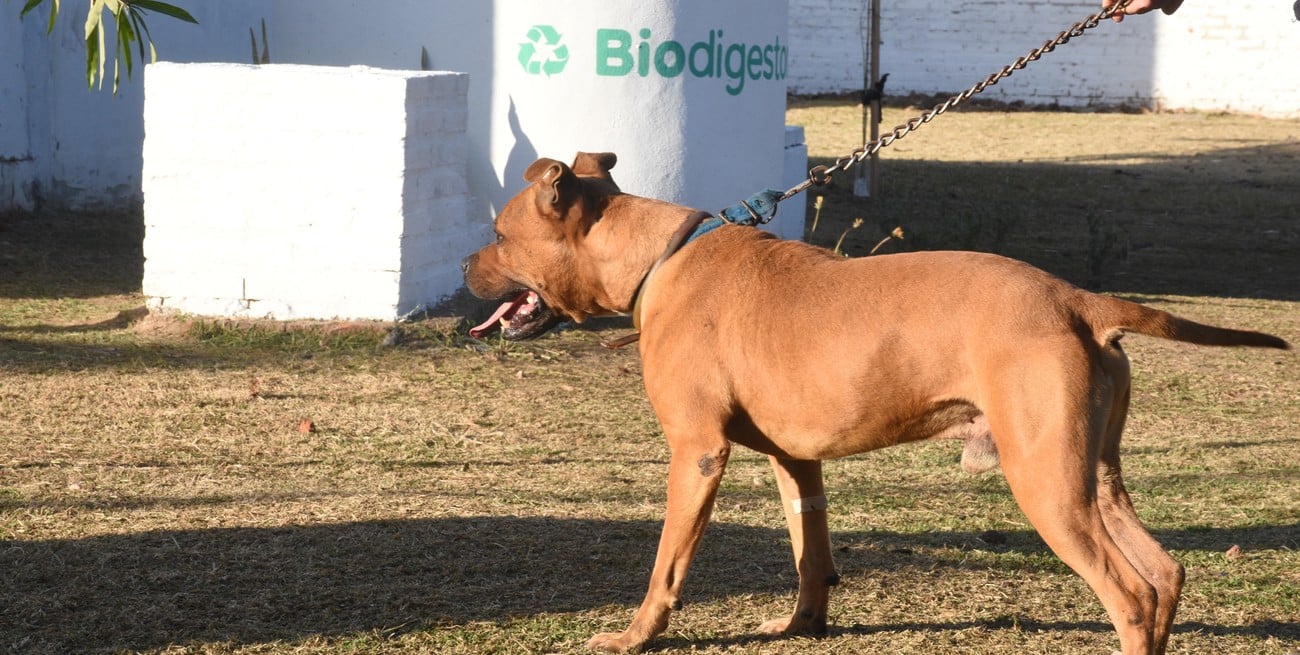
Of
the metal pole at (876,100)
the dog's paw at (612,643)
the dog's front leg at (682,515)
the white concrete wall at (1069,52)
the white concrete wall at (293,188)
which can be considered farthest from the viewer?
the white concrete wall at (1069,52)

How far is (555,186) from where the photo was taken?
14.4 feet

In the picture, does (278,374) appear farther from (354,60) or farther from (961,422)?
(961,422)

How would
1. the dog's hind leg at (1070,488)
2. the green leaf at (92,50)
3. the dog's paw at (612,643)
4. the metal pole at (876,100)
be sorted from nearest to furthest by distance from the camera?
the dog's hind leg at (1070,488) < the dog's paw at (612,643) < the green leaf at (92,50) < the metal pole at (876,100)

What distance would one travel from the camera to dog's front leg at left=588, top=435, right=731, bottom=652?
4.02m

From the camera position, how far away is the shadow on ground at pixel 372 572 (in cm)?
443

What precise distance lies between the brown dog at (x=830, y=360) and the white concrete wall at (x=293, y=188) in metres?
4.17

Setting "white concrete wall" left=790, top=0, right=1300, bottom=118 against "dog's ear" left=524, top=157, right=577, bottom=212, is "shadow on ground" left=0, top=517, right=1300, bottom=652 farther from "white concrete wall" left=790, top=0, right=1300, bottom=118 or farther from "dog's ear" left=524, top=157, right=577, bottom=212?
"white concrete wall" left=790, top=0, right=1300, bottom=118

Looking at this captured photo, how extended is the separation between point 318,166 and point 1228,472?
5440mm

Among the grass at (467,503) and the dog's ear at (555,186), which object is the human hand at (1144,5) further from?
the dog's ear at (555,186)

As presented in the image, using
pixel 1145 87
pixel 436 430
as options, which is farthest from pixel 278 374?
pixel 1145 87

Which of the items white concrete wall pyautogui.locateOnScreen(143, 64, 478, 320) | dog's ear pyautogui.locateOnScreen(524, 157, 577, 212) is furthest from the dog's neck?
white concrete wall pyautogui.locateOnScreen(143, 64, 478, 320)

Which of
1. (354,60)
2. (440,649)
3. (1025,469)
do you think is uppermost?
(354,60)

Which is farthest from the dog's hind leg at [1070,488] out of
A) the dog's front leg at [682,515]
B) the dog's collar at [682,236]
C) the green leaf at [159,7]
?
the green leaf at [159,7]

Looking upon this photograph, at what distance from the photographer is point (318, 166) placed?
8.73 metres
